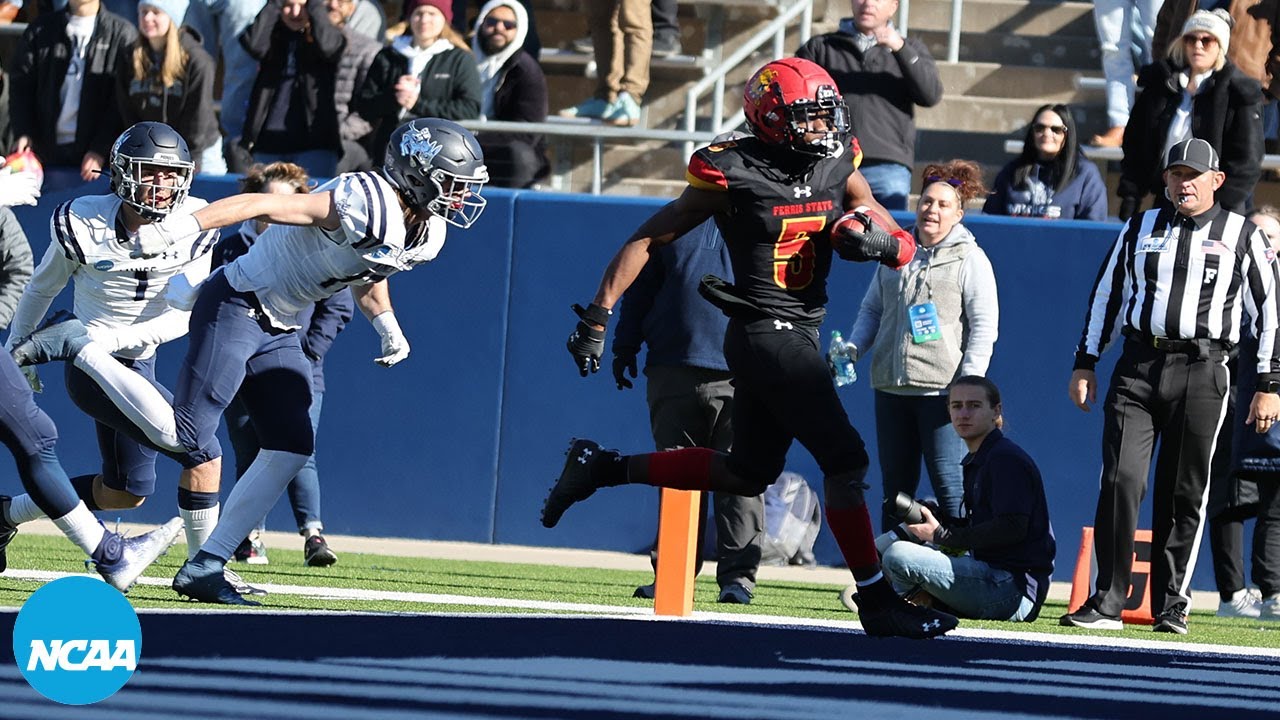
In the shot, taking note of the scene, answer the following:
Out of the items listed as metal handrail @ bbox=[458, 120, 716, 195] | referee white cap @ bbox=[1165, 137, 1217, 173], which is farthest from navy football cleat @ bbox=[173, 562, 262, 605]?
metal handrail @ bbox=[458, 120, 716, 195]

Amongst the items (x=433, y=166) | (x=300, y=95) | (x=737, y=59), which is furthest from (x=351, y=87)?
(x=433, y=166)

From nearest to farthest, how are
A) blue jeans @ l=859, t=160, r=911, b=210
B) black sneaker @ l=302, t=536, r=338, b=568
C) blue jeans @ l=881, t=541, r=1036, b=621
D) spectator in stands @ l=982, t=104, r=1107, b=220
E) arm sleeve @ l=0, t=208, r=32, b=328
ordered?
blue jeans @ l=881, t=541, r=1036, b=621
black sneaker @ l=302, t=536, r=338, b=568
arm sleeve @ l=0, t=208, r=32, b=328
spectator in stands @ l=982, t=104, r=1107, b=220
blue jeans @ l=859, t=160, r=911, b=210

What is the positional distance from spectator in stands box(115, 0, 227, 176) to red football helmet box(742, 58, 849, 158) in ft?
17.7

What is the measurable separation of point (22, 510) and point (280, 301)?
127 cm

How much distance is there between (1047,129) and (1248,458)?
6.55 feet

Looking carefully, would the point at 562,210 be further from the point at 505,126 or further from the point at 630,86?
the point at 630,86

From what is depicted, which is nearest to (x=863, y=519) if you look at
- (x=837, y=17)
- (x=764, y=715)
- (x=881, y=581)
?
(x=881, y=581)

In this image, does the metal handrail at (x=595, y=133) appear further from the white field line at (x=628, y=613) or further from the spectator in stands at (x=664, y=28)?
the white field line at (x=628, y=613)

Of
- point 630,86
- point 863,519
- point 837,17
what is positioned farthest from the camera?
point 837,17

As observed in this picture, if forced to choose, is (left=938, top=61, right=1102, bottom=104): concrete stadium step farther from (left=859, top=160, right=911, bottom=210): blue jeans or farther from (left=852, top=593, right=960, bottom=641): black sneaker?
(left=852, top=593, right=960, bottom=641): black sneaker

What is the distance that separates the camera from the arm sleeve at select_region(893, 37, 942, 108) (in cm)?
991

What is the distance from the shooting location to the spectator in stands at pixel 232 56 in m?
11.3

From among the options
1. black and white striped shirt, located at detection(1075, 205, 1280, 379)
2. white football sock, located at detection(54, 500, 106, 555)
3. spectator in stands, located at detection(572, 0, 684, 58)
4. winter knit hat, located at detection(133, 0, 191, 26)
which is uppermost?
spectator in stands, located at detection(572, 0, 684, 58)

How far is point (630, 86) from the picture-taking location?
457 inches
